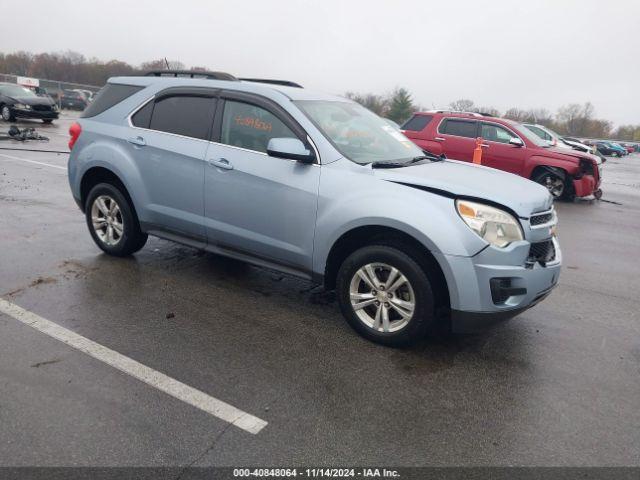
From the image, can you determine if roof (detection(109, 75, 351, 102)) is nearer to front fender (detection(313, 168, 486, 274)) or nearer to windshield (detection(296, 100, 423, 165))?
windshield (detection(296, 100, 423, 165))

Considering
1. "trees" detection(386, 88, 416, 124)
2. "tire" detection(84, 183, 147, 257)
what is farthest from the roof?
"trees" detection(386, 88, 416, 124)

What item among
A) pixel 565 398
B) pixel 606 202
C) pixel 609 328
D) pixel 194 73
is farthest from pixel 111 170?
pixel 606 202

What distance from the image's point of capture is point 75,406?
2908mm

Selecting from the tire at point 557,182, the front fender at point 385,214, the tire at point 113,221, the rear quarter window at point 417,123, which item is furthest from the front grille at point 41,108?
the front fender at point 385,214

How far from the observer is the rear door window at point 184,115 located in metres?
4.70

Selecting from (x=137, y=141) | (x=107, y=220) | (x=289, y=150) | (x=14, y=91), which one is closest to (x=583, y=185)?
(x=289, y=150)

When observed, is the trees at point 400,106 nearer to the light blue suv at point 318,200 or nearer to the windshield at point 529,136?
the windshield at point 529,136

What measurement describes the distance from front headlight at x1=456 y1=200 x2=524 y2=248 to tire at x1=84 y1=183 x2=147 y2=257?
3334 millimetres

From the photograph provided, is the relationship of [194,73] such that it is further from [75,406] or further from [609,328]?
[609,328]

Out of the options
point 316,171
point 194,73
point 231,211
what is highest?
point 194,73

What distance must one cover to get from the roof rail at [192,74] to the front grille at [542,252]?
3.04 meters

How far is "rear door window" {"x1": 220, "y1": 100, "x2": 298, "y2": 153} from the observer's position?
4.32 m

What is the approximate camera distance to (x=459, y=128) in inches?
493

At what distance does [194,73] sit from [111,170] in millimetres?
1269
